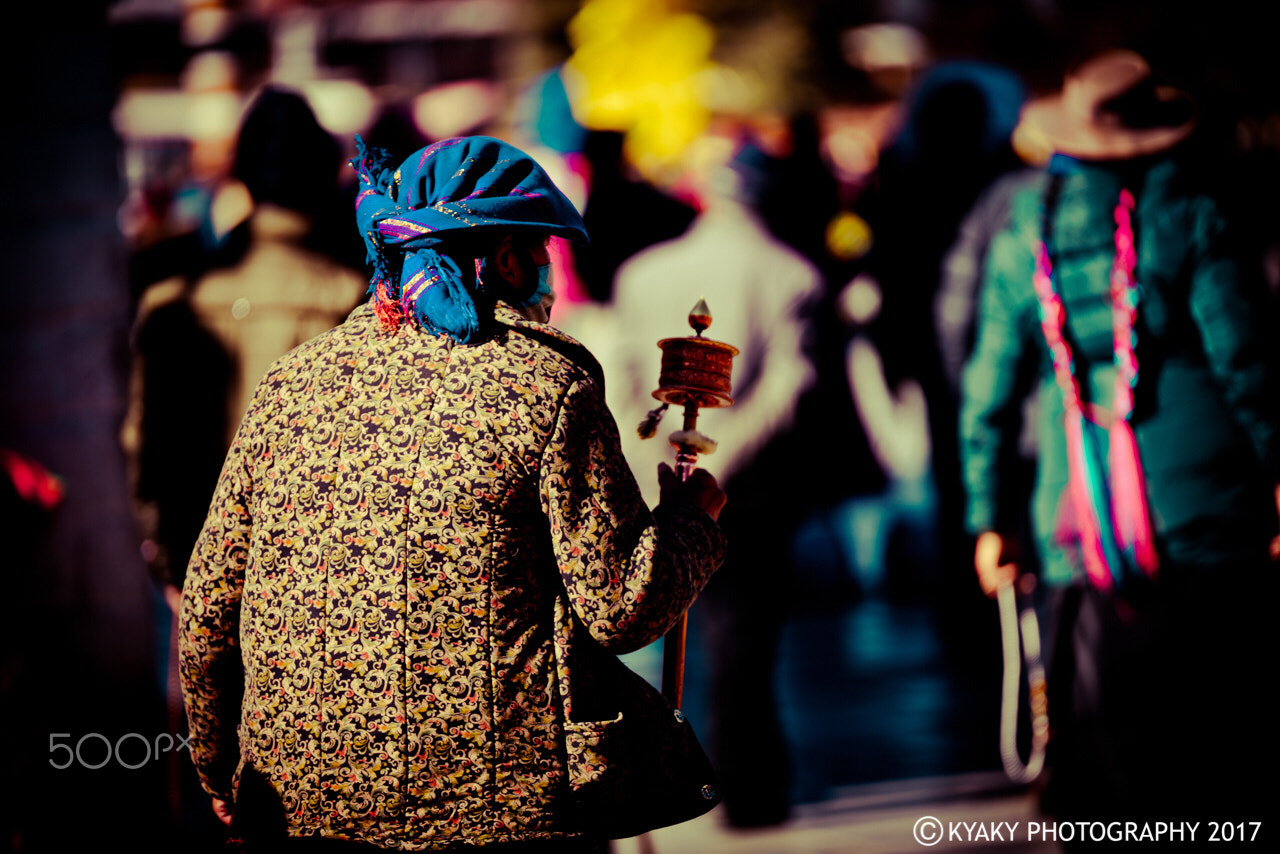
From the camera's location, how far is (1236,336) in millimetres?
2840

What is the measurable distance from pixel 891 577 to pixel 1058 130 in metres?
1.49

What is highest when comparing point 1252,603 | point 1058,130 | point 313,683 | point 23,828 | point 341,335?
point 1058,130

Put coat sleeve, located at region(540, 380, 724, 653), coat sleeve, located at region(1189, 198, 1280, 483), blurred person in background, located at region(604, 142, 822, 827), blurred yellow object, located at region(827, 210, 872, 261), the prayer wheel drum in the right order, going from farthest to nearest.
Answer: blurred yellow object, located at region(827, 210, 872, 261) < blurred person in background, located at region(604, 142, 822, 827) < coat sleeve, located at region(1189, 198, 1280, 483) < the prayer wheel drum < coat sleeve, located at region(540, 380, 724, 653)

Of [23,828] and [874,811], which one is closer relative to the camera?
[23,828]

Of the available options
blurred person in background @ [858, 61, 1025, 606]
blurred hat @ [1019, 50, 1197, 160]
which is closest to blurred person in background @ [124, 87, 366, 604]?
blurred person in background @ [858, 61, 1025, 606]

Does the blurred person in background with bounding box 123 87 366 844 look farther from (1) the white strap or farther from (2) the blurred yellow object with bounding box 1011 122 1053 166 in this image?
(1) the white strap

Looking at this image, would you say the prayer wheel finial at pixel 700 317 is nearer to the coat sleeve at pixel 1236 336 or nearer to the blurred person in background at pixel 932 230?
the coat sleeve at pixel 1236 336

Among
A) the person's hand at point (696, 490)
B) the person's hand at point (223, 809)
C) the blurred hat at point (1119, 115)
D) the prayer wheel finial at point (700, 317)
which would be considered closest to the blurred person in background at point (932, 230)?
the blurred hat at point (1119, 115)

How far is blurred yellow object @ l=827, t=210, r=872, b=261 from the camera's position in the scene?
3.67 m

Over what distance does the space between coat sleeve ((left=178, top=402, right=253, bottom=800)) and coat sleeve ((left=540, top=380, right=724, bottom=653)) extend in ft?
1.49

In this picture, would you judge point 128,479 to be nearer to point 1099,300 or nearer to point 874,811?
point 874,811

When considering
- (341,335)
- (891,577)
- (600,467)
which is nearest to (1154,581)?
(891,577)

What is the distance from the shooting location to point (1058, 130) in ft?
10.7

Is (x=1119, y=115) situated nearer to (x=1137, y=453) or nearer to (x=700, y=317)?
(x=1137, y=453)
